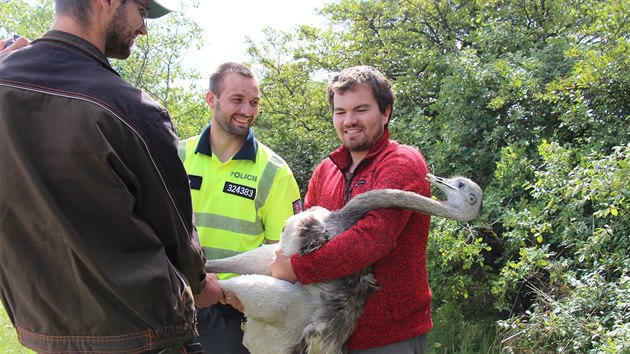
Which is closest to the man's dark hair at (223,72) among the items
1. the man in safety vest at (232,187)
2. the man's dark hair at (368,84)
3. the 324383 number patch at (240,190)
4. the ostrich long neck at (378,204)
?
the man in safety vest at (232,187)

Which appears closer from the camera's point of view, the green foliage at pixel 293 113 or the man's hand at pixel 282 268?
the man's hand at pixel 282 268

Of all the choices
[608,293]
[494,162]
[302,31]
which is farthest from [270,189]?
[302,31]

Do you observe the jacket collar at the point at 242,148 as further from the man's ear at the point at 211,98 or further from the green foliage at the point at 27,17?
the green foliage at the point at 27,17

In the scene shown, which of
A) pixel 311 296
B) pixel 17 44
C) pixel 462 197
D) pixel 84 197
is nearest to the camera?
pixel 84 197

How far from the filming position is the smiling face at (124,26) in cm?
238

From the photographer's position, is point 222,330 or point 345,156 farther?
point 222,330

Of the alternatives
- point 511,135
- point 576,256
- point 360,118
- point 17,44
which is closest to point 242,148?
point 360,118

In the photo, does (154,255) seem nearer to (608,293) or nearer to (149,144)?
(149,144)

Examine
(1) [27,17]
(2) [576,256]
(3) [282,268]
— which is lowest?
A: (3) [282,268]

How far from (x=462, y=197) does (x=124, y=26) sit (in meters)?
2.31

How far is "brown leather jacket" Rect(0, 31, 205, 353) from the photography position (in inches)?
83.3

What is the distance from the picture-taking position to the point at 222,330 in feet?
12.4

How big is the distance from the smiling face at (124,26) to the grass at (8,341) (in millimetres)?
4999

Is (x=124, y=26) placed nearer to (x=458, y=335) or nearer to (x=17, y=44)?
(x=17, y=44)
